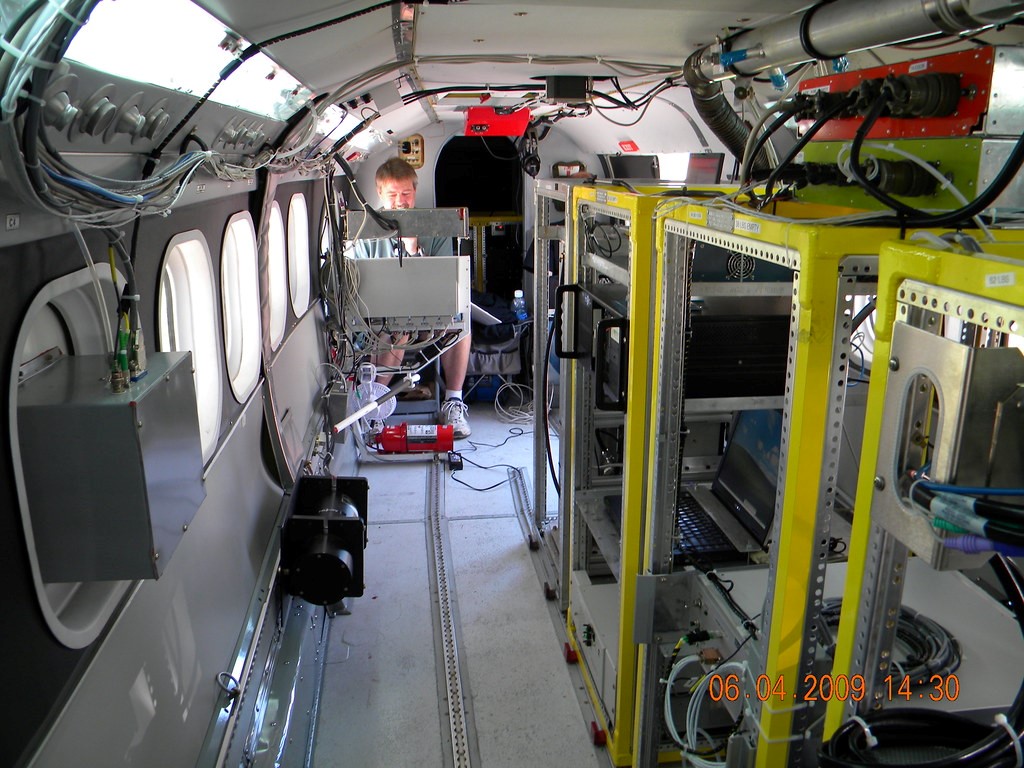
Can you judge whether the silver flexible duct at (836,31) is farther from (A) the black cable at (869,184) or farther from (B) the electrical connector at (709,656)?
(B) the electrical connector at (709,656)

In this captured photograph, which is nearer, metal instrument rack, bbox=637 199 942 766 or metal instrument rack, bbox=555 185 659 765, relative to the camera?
metal instrument rack, bbox=637 199 942 766

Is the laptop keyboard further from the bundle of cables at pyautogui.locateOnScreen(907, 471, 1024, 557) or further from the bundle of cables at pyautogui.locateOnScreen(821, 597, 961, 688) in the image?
the bundle of cables at pyautogui.locateOnScreen(907, 471, 1024, 557)

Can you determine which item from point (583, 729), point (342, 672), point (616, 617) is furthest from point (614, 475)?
point (342, 672)

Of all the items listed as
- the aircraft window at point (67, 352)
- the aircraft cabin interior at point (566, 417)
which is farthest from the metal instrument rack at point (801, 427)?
the aircraft window at point (67, 352)

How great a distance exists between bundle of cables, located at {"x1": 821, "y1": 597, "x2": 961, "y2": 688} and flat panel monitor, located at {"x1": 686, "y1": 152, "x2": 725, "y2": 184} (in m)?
3.50

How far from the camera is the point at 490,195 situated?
933cm

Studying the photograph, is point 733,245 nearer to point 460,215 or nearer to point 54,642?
point 54,642

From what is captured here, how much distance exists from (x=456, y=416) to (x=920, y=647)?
4921mm

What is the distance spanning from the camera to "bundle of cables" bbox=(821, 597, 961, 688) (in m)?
1.67

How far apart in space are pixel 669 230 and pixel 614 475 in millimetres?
1720

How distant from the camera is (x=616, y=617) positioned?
306 centimetres

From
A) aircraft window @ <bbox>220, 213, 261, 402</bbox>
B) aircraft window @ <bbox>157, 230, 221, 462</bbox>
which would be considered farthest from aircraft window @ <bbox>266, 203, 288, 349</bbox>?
aircraft window @ <bbox>157, 230, 221, 462</bbox>

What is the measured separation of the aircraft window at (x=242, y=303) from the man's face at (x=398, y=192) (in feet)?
8.90

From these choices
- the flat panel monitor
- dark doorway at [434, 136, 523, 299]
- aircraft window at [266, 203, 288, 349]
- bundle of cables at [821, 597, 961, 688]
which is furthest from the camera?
dark doorway at [434, 136, 523, 299]
